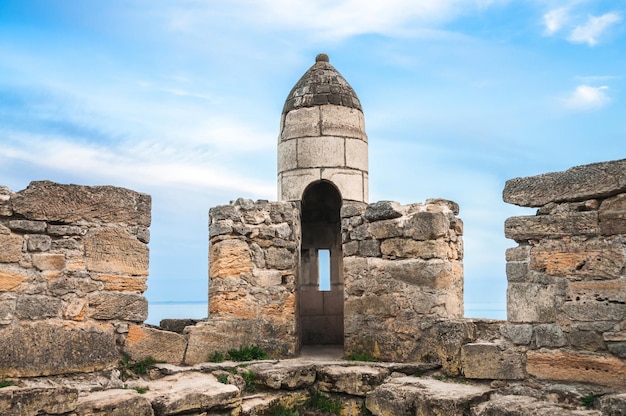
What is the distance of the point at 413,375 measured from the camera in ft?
22.5

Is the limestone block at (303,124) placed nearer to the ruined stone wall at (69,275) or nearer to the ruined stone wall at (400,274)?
the ruined stone wall at (400,274)

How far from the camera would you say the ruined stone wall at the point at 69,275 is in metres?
5.60

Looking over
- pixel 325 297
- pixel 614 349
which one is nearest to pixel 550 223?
pixel 614 349

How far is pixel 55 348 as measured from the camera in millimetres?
5723

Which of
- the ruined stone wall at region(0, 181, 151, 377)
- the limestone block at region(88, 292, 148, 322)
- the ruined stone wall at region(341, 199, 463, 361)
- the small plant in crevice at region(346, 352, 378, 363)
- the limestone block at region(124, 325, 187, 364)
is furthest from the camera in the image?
the small plant in crevice at region(346, 352, 378, 363)

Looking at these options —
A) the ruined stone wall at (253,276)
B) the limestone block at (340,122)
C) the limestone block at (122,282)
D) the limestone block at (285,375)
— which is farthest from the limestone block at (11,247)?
the limestone block at (340,122)

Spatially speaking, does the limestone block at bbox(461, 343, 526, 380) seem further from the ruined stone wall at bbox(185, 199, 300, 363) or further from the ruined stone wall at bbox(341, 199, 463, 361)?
the ruined stone wall at bbox(185, 199, 300, 363)

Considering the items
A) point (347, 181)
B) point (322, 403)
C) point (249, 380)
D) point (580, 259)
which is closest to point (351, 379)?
point (322, 403)

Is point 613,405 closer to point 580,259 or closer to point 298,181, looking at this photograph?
point 580,259

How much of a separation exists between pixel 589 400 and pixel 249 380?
10.4 ft

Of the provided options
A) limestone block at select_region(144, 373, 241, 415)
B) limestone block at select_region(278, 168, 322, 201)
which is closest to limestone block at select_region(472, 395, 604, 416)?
limestone block at select_region(144, 373, 241, 415)

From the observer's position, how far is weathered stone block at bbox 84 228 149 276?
19.9 feet

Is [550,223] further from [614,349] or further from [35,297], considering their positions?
[35,297]

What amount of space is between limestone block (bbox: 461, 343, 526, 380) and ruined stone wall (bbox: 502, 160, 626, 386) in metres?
0.11
